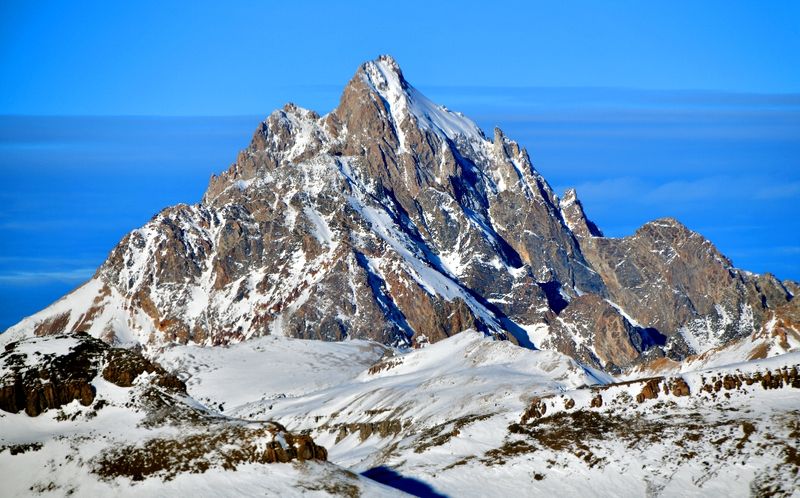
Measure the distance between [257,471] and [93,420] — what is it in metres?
16.0

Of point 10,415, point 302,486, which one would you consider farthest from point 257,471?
point 10,415

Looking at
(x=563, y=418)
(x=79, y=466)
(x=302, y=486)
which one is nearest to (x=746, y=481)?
(x=563, y=418)

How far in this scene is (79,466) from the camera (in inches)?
3964

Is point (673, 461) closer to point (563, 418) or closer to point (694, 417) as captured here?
point (694, 417)

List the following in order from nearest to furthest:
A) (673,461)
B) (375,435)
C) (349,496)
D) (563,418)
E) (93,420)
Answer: (349,496) → (93,420) → (673,461) → (563,418) → (375,435)

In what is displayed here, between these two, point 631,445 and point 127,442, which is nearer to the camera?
point 127,442

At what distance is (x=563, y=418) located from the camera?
132000 mm

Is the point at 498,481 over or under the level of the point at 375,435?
under

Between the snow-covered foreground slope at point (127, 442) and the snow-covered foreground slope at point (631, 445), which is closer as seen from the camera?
the snow-covered foreground slope at point (127, 442)

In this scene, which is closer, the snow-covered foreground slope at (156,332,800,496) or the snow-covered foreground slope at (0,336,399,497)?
the snow-covered foreground slope at (0,336,399,497)

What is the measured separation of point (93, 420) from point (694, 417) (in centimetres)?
5173

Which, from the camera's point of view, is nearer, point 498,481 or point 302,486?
point 302,486

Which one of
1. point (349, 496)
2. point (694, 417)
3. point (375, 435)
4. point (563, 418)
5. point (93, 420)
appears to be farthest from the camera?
point (375, 435)

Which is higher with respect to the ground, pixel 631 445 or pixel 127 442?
pixel 631 445
